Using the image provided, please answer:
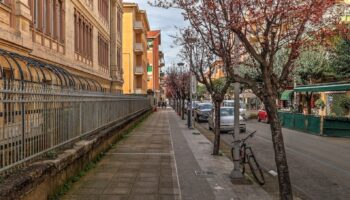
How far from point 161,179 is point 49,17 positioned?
1263 centimetres

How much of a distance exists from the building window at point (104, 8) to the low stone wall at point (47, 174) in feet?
82.8

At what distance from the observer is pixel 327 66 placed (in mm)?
47250

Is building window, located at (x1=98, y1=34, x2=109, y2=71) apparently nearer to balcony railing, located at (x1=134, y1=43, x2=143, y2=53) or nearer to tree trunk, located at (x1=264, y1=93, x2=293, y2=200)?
balcony railing, located at (x1=134, y1=43, x2=143, y2=53)

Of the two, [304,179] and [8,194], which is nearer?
[8,194]

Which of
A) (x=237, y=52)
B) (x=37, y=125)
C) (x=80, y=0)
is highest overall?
(x=80, y=0)

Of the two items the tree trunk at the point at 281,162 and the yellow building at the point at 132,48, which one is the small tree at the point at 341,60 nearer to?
the yellow building at the point at 132,48

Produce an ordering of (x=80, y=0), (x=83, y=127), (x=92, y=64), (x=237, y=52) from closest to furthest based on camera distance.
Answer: (x=237, y=52)
(x=83, y=127)
(x=80, y=0)
(x=92, y=64)

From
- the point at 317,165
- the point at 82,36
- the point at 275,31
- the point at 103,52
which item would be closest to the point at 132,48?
the point at 103,52

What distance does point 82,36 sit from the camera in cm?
2897

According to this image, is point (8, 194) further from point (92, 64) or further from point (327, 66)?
point (327, 66)

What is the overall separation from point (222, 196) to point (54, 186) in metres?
3.02

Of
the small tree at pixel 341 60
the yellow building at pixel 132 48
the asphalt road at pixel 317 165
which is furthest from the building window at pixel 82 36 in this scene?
the yellow building at pixel 132 48

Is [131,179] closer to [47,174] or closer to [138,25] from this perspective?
[47,174]

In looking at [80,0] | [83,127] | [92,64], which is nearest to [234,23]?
[83,127]
